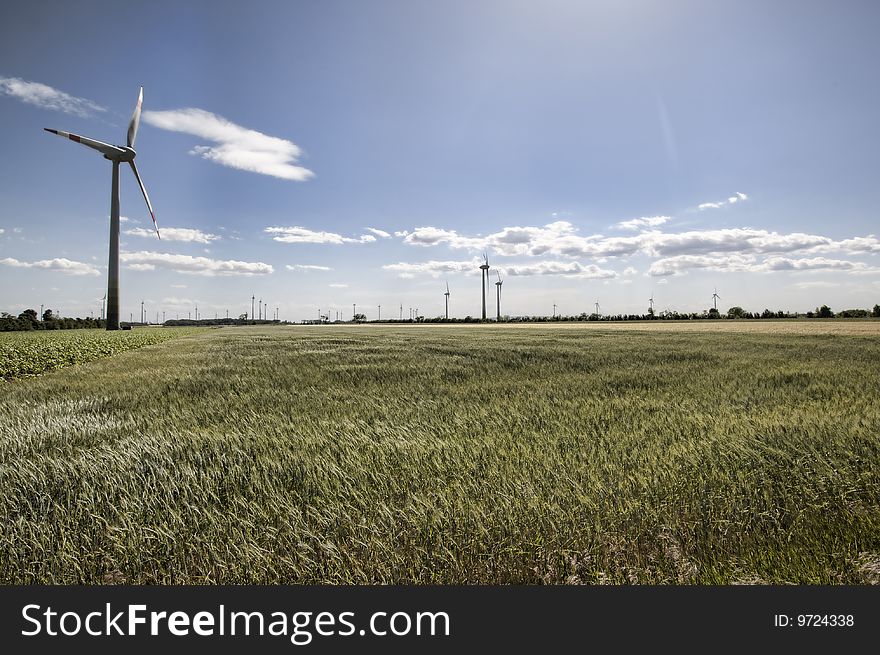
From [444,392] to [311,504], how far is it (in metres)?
5.04

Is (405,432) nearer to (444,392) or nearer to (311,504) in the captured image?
(311,504)

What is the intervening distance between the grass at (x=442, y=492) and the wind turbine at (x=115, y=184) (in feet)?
220

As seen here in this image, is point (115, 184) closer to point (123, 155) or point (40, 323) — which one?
point (123, 155)

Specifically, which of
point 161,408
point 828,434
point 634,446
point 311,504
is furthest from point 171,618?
point 828,434

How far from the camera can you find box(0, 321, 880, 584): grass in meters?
2.75

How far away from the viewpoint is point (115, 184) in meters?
65.9

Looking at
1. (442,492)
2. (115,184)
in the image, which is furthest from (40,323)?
(442,492)

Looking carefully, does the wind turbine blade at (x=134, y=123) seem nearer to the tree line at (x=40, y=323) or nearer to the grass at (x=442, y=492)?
the tree line at (x=40, y=323)

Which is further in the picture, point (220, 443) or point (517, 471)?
point (220, 443)

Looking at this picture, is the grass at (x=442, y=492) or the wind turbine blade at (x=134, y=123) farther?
the wind turbine blade at (x=134, y=123)

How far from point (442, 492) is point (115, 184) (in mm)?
82696

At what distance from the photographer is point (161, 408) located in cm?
688

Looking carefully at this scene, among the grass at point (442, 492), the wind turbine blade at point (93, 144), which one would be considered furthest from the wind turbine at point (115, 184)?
the grass at point (442, 492)

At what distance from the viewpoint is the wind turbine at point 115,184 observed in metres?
59.6
